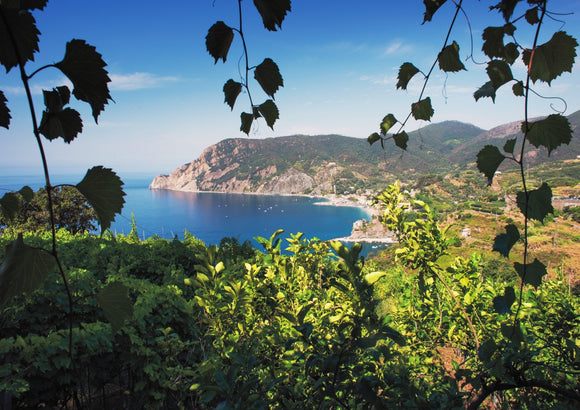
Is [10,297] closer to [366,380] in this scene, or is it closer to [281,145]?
[366,380]

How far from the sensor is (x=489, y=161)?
904 millimetres

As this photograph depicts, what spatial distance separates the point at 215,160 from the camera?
160250 mm

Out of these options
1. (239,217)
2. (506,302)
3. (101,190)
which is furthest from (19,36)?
(239,217)

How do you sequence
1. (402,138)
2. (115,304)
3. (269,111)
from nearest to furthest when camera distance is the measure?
(115,304) < (269,111) < (402,138)

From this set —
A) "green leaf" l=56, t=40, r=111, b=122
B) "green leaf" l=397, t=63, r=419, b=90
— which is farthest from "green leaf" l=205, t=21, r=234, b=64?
"green leaf" l=397, t=63, r=419, b=90

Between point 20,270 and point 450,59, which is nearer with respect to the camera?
point 20,270

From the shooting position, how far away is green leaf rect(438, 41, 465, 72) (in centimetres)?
110

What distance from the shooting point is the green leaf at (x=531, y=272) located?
0.91 metres

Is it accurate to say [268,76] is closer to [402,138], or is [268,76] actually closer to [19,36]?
[19,36]

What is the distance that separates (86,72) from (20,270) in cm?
36

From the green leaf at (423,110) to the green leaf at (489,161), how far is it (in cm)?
38

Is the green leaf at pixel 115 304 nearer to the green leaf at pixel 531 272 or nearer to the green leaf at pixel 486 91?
the green leaf at pixel 531 272

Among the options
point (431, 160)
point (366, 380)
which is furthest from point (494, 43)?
point (431, 160)

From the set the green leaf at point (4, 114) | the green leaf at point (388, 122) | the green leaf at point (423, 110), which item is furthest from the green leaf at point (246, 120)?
the green leaf at point (423, 110)
